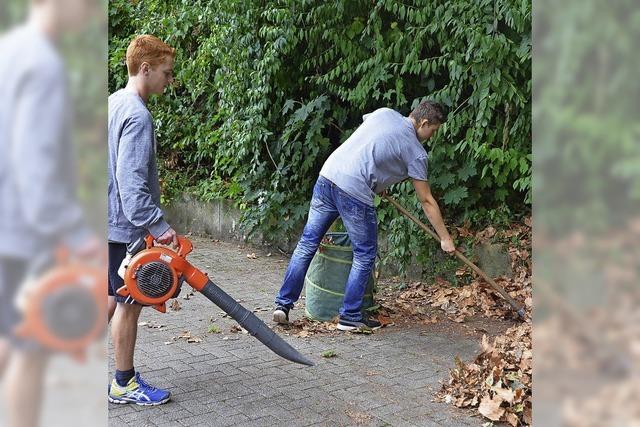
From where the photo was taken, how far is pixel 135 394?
13.9 feet

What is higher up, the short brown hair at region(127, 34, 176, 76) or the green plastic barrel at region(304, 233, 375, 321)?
the short brown hair at region(127, 34, 176, 76)

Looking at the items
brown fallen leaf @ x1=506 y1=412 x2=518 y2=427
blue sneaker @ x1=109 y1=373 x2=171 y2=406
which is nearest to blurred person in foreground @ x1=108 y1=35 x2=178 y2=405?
blue sneaker @ x1=109 y1=373 x2=171 y2=406

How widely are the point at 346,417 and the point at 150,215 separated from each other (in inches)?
61.7

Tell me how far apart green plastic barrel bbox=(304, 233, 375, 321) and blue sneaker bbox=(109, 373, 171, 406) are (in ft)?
7.16

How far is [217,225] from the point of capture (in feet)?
34.9

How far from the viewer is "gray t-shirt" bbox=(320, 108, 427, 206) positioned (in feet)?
19.2
